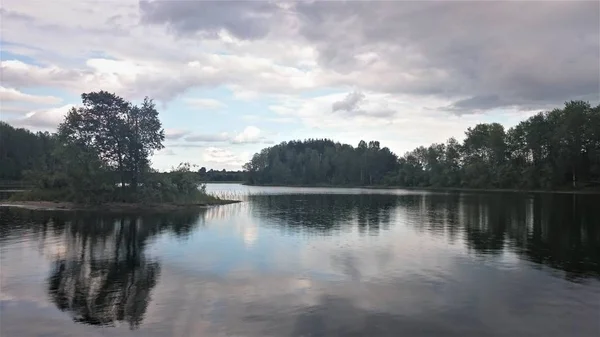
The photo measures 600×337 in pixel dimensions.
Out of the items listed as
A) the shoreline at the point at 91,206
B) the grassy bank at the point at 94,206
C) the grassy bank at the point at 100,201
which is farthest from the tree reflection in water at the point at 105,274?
the grassy bank at the point at 100,201

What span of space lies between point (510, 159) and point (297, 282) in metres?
135

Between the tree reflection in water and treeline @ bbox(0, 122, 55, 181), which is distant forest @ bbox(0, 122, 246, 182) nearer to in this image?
treeline @ bbox(0, 122, 55, 181)

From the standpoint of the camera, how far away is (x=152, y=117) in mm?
62844

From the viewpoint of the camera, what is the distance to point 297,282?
19516 mm

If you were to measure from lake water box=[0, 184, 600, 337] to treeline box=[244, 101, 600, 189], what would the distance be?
288ft

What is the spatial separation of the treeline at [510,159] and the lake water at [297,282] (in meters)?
87.8

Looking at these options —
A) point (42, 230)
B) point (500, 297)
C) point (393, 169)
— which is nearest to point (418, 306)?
point (500, 297)

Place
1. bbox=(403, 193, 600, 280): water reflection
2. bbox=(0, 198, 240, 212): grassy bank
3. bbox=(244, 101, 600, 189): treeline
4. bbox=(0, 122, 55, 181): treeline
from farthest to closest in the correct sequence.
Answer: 1. bbox=(0, 122, 55, 181): treeline
2. bbox=(244, 101, 600, 189): treeline
3. bbox=(0, 198, 240, 212): grassy bank
4. bbox=(403, 193, 600, 280): water reflection

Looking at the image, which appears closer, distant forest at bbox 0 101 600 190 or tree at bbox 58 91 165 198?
tree at bbox 58 91 165 198

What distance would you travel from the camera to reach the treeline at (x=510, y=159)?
112062 millimetres

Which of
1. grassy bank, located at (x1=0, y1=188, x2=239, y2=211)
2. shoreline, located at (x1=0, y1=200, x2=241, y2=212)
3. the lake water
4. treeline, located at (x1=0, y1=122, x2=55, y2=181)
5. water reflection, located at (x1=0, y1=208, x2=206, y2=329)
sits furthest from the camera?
treeline, located at (x1=0, y1=122, x2=55, y2=181)

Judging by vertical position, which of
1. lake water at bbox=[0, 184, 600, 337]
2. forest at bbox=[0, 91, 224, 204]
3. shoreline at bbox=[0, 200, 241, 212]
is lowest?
lake water at bbox=[0, 184, 600, 337]

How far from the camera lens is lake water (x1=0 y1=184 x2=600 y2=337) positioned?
558 inches

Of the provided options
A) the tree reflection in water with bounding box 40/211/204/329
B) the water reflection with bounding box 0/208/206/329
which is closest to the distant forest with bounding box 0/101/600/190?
the water reflection with bounding box 0/208/206/329
